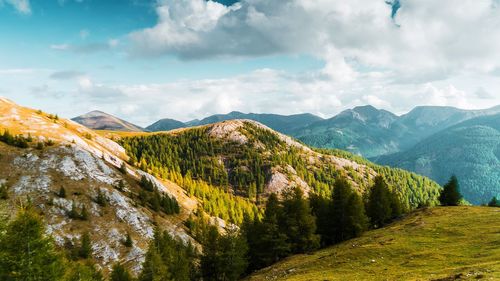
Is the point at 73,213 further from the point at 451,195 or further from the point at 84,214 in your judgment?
the point at 451,195

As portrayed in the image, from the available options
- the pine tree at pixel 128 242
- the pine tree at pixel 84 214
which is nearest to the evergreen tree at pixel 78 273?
the pine tree at pixel 128 242

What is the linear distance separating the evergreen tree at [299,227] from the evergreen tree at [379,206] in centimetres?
2219

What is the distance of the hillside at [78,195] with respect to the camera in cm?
10181

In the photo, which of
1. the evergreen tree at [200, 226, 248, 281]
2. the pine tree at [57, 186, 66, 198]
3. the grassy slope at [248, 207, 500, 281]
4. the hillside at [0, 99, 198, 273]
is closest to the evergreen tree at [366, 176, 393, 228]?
the grassy slope at [248, 207, 500, 281]

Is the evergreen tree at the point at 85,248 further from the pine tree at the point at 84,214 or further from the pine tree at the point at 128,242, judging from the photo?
the pine tree at the point at 84,214

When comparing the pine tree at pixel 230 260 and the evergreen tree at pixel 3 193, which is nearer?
the pine tree at pixel 230 260

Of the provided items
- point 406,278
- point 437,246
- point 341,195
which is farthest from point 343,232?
point 406,278

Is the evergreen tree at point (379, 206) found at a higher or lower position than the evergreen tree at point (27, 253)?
lower

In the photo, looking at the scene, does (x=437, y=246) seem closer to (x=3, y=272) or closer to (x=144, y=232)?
(x=3, y=272)

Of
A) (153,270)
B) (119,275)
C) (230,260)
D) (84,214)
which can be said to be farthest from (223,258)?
(84,214)

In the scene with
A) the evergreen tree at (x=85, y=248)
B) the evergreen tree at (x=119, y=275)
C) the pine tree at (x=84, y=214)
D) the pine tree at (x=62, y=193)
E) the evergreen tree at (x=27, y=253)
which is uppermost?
the evergreen tree at (x=27, y=253)

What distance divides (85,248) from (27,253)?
2730 inches

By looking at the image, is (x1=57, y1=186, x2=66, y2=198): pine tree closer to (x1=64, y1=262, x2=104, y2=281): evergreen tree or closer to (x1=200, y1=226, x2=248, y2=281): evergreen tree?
Result: (x1=64, y1=262, x2=104, y2=281): evergreen tree

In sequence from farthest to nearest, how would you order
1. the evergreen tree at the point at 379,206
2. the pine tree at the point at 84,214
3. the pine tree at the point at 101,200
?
1. the pine tree at the point at 101,200
2. the pine tree at the point at 84,214
3. the evergreen tree at the point at 379,206
